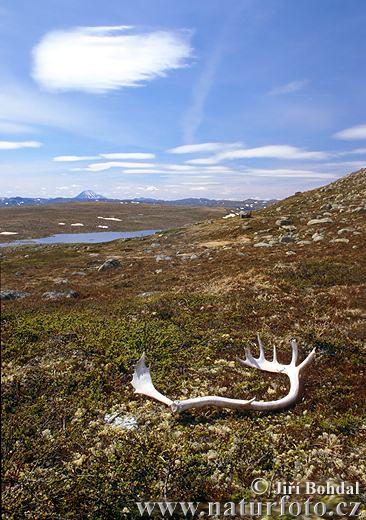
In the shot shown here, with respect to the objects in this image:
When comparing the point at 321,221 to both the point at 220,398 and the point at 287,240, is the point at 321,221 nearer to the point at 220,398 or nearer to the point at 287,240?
the point at 287,240

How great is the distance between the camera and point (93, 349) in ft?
39.9

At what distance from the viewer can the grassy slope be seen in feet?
23.1

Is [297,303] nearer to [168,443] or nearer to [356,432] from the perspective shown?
[356,432]

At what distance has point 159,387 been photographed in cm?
1136

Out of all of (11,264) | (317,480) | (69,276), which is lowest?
(317,480)

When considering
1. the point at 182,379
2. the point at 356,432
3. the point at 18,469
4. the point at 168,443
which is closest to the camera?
the point at 18,469

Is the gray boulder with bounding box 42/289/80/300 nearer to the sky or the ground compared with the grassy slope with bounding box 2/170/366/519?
nearer to the sky

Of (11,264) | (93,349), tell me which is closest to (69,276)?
(93,349)

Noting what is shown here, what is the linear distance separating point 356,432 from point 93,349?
8.11 m

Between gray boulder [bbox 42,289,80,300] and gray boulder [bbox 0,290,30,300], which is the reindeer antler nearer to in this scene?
gray boulder [bbox 42,289,80,300]

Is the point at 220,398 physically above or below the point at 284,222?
below

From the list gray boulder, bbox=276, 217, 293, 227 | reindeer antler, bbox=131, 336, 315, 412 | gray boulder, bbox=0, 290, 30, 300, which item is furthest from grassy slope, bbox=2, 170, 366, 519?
gray boulder, bbox=276, 217, 293, 227

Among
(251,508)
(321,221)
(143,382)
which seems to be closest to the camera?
(251,508)

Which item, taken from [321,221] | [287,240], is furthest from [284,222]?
[287,240]
